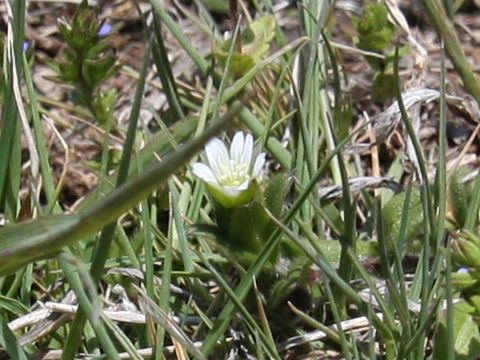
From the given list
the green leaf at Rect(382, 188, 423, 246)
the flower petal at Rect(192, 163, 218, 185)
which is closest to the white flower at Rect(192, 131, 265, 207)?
the flower petal at Rect(192, 163, 218, 185)

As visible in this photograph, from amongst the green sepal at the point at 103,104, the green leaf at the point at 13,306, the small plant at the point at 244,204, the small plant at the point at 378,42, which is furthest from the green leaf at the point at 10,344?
the small plant at the point at 378,42

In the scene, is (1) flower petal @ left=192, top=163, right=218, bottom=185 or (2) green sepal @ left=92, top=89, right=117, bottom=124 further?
(2) green sepal @ left=92, top=89, right=117, bottom=124

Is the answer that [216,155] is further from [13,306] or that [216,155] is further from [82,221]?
[82,221]

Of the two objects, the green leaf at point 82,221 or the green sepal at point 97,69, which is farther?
the green sepal at point 97,69

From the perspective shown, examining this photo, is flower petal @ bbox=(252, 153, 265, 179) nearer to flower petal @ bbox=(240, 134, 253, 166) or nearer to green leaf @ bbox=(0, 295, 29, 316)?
flower petal @ bbox=(240, 134, 253, 166)

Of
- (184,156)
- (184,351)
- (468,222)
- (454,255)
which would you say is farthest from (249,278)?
(184,156)

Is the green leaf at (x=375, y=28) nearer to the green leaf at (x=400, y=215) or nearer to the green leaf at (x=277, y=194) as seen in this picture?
the green leaf at (x=400, y=215)

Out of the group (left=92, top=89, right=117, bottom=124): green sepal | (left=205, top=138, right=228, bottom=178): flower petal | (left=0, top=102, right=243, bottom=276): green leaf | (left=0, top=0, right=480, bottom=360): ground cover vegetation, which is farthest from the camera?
(left=92, top=89, right=117, bottom=124): green sepal

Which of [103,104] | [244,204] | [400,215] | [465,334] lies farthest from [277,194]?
[103,104]
